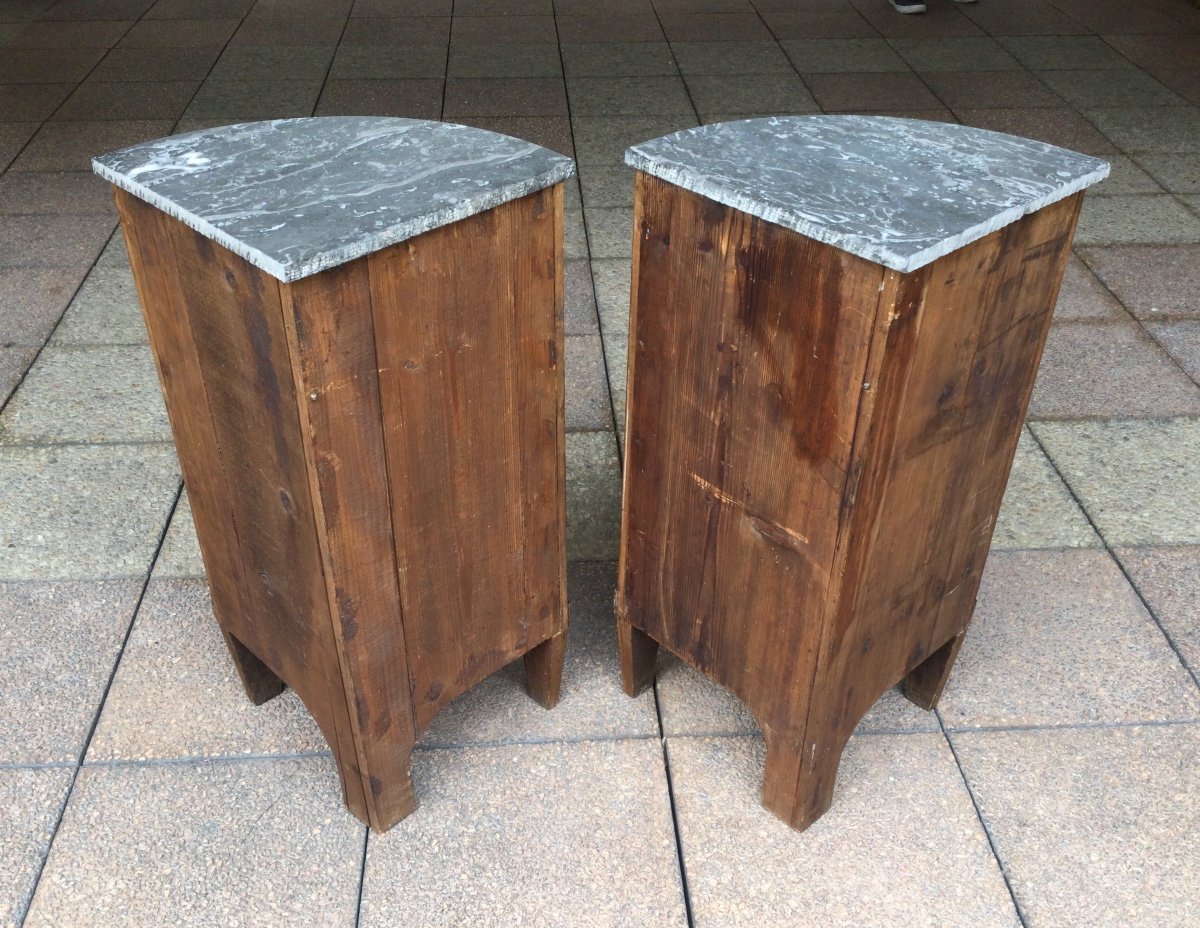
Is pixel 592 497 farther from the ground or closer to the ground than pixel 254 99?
closer to the ground

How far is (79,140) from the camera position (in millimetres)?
5309

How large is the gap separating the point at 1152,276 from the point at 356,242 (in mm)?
3665

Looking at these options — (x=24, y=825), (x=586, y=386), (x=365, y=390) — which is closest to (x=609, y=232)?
(x=586, y=386)

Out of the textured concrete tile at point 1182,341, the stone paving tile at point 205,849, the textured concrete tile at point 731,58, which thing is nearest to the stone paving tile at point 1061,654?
the textured concrete tile at point 1182,341

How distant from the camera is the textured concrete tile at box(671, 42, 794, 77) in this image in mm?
6238

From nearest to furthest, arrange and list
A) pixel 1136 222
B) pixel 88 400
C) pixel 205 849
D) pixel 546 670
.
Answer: pixel 205 849, pixel 546 670, pixel 88 400, pixel 1136 222

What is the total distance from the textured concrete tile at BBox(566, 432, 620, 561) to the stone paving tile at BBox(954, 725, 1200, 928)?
102cm

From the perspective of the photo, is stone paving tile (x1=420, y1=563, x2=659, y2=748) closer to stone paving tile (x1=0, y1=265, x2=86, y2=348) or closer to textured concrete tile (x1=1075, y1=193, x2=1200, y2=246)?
stone paving tile (x1=0, y1=265, x2=86, y2=348)

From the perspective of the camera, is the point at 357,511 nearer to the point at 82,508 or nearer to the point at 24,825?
the point at 24,825

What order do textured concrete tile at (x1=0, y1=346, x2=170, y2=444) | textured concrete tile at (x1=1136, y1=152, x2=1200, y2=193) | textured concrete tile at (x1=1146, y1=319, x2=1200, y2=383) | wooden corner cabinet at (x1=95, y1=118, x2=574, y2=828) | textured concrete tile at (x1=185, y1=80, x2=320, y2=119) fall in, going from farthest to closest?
textured concrete tile at (x1=185, y1=80, x2=320, y2=119) < textured concrete tile at (x1=1136, y1=152, x2=1200, y2=193) < textured concrete tile at (x1=1146, y1=319, x2=1200, y2=383) < textured concrete tile at (x1=0, y1=346, x2=170, y2=444) < wooden corner cabinet at (x1=95, y1=118, x2=574, y2=828)

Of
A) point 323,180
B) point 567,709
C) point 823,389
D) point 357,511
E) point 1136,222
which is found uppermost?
point 323,180

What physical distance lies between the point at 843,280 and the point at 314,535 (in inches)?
36.1

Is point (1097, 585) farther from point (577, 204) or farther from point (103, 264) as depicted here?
point (103, 264)

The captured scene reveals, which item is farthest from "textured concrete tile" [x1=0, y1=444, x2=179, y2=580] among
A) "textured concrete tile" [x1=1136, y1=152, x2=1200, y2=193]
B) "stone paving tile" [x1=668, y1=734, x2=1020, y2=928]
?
"textured concrete tile" [x1=1136, y1=152, x2=1200, y2=193]
